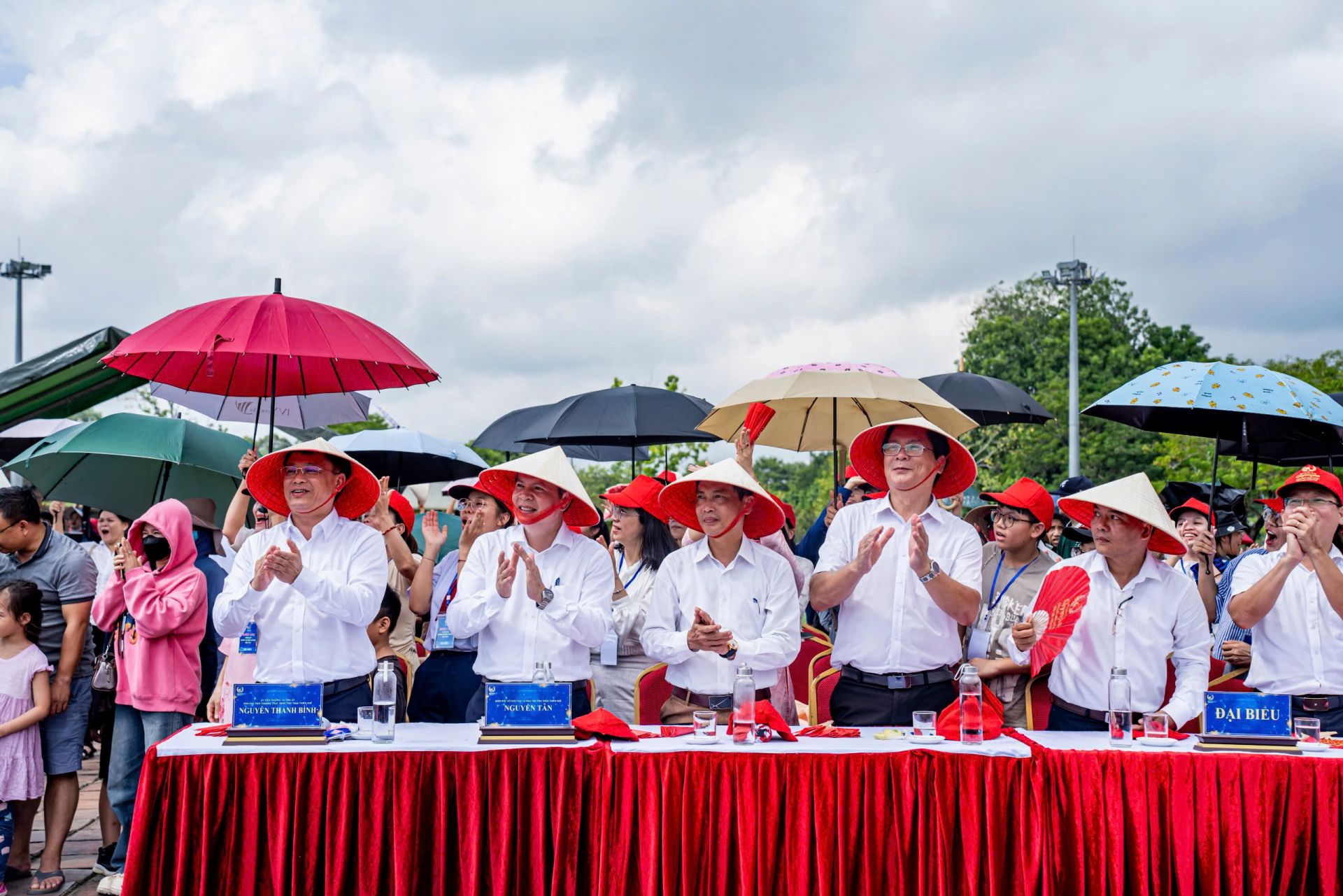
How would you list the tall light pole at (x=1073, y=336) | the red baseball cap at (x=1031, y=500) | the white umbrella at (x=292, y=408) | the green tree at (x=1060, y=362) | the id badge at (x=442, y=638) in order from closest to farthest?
1. the red baseball cap at (x=1031, y=500)
2. the id badge at (x=442, y=638)
3. the white umbrella at (x=292, y=408)
4. the tall light pole at (x=1073, y=336)
5. the green tree at (x=1060, y=362)

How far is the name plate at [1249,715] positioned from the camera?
404cm

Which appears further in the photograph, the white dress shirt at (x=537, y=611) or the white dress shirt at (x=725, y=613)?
the white dress shirt at (x=537, y=611)

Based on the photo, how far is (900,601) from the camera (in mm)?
4598

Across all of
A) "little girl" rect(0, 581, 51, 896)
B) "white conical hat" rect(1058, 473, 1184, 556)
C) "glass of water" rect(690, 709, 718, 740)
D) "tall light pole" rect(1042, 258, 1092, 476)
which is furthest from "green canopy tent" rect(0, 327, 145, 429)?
"tall light pole" rect(1042, 258, 1092, 476)

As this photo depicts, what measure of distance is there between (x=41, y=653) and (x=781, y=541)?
3338 mm

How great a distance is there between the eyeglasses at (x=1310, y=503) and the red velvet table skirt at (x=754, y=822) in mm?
1229

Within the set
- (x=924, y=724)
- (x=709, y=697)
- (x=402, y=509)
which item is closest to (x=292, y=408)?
(x=402, y=509)

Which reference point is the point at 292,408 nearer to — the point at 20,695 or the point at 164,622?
the point at 164,622

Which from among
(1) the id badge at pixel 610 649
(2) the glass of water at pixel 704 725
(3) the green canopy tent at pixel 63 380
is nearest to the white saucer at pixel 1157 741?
(2) the glass of water at pixel 704 725

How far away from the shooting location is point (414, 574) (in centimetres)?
611

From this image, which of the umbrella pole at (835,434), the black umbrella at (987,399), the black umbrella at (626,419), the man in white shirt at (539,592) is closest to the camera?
the man in white shirt at (539,592)

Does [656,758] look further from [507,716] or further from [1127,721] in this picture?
[1127,721]

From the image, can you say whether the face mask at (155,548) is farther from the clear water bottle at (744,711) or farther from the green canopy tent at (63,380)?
the clear water bottle at (744,711)

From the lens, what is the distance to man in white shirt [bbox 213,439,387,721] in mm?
4375
